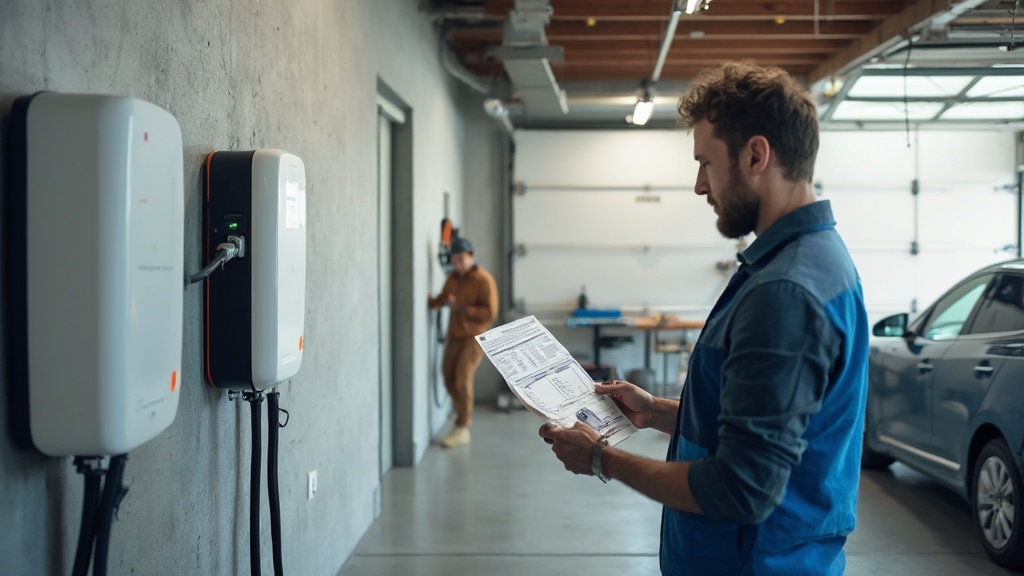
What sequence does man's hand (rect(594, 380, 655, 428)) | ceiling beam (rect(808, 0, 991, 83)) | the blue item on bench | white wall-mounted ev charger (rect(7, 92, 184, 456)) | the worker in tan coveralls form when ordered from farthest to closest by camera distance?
the blue item on bench → the worker in tan coveralls → ceiling beam (rect(808, 0, 991, 83)) → man's hand (rect(594, 380, 655, 428)) → white wall-mounted ev charger (rect(7, 92, 184, 456))

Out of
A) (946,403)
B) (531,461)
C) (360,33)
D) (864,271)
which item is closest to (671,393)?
(864,271)

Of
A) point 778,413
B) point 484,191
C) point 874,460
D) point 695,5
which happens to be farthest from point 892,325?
point 484,191

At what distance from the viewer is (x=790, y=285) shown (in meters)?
1.42

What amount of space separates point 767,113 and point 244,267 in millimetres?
1445

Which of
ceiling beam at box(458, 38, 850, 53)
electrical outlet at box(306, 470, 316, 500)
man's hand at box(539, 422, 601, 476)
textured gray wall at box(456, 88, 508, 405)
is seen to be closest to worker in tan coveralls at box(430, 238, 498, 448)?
ceiling beam at box(458, 38, 850, 53)

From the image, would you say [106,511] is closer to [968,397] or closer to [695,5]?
[695,5]

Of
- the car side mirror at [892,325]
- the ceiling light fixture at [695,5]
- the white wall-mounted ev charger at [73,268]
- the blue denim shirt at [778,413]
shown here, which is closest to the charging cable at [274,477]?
the white wall-mounted ev charger at [73,268]

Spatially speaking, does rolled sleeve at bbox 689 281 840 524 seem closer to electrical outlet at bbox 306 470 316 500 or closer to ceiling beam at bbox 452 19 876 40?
electrical outlet at bbox 306 470 316 500

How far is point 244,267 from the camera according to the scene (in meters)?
2.34

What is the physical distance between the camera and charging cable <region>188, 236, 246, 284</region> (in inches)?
84.1

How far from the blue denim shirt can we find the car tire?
3.01m

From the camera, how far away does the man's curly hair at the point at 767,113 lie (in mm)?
1560

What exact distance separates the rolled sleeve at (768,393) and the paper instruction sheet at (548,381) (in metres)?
0.48

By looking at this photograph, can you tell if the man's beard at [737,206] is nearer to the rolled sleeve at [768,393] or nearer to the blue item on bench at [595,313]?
the rolled sleeve at [768,393]
